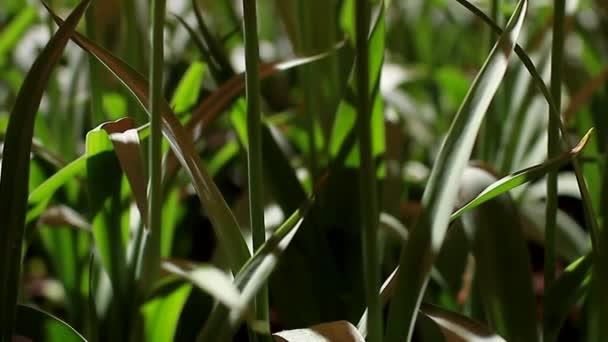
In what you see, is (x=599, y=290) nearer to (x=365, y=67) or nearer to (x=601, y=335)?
(x=601, y=335)

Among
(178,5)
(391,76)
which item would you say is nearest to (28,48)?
(178,5)

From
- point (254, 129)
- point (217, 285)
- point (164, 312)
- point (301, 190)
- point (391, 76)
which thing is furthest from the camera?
point (391, 76)

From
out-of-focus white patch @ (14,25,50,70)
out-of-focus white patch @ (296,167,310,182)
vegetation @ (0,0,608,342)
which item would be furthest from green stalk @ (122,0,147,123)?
out-of-focus white patch @ (14,25,50,70)

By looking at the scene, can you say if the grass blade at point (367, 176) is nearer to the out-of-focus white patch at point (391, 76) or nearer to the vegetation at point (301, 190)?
the vegetation at point (301, 190)

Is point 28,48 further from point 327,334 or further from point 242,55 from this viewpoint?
point 327,334

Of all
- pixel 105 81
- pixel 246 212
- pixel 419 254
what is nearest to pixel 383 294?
Result: pixel 419 254

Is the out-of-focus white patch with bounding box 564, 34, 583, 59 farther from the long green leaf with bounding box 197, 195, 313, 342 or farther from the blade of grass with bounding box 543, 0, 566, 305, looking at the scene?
the long green leaf with bounding box 197, 195, 313, 342
